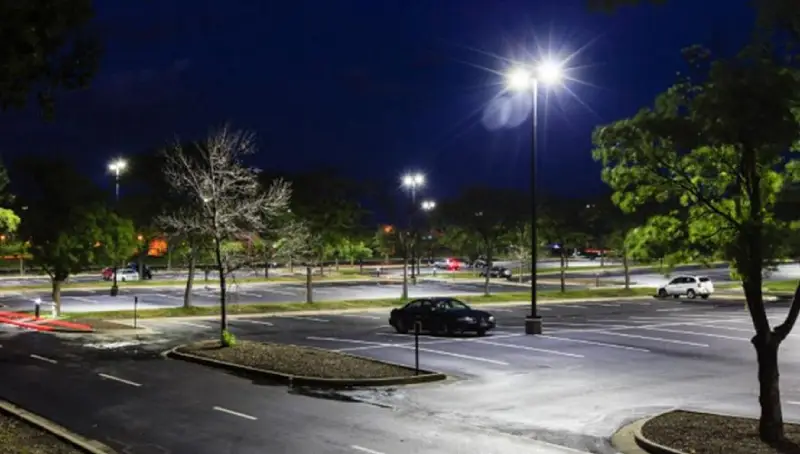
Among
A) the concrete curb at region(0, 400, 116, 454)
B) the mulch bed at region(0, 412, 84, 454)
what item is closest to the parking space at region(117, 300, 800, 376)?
the concrete curb at region(0, 400, 116, 454)

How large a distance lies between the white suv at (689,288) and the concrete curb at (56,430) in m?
44.8

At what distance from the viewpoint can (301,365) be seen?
20172 millimetres

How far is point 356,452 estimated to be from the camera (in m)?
12.0

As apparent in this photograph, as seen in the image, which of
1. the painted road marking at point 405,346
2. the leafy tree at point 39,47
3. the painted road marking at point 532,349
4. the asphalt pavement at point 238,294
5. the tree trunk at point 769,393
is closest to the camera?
the leafy tree at point 39,47

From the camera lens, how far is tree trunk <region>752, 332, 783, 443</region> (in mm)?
11906

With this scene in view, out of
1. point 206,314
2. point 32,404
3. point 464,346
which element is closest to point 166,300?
point 206,314

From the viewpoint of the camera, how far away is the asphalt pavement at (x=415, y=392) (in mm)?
13117

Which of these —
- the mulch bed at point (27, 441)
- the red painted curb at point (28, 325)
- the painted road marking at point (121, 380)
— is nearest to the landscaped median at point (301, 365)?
the painted road marking at point (121, 380)

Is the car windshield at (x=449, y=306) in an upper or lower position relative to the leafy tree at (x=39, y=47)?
lower

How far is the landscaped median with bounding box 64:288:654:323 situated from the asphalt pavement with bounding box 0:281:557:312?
224 centimetres

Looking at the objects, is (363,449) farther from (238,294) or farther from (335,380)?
(238,294)

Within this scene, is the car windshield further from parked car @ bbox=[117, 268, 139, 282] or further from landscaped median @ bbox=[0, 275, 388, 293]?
parked car @ bbox=[117, 268, 139, 282]

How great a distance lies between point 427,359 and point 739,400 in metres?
8.47

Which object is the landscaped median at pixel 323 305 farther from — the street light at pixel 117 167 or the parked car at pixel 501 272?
the parked car at pixel 501 272
